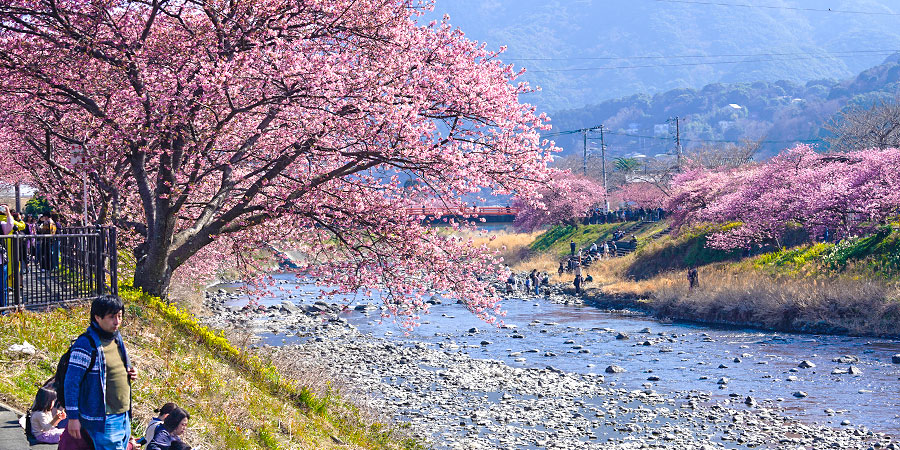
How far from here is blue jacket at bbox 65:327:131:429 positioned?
7043mm

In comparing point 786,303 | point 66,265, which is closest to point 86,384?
point 66,265

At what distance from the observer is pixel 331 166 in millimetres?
16656

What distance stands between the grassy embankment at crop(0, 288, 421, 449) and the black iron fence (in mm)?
441

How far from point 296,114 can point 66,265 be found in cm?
486

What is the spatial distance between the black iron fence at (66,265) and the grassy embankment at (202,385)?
441mm

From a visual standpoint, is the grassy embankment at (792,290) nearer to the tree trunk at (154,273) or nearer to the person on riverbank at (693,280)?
the person on riverbank at (693,280)

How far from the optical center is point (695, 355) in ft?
101

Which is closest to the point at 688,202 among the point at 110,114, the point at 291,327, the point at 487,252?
the point at 291,327

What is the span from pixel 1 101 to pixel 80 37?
228 centimetres

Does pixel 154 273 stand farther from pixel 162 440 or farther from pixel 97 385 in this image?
pixel 97 385

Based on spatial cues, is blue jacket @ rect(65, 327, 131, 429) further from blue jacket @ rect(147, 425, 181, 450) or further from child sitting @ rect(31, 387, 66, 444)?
child sitting @ rect(31, 387, 66, 444)

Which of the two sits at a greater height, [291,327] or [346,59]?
[346,59]

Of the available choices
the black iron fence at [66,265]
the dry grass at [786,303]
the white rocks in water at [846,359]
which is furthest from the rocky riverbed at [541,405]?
the dry grass at [786,303]

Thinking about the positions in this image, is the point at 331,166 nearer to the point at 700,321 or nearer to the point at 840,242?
the point at 700,321
